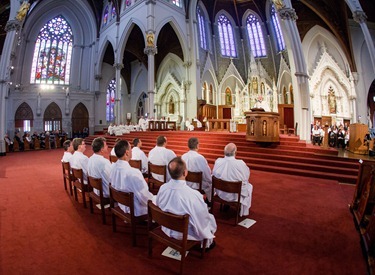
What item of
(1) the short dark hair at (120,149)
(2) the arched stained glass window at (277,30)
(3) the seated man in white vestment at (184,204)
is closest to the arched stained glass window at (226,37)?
(2) the arched stained glass window at (277,30)

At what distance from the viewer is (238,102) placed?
20.0 metres

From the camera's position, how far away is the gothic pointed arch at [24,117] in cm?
1772

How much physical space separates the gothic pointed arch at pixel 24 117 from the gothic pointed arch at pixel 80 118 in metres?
3.32

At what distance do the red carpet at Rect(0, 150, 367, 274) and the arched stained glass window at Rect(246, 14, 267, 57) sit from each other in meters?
20.3

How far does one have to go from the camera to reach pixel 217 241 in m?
2.54

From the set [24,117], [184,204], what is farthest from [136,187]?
[24,117]

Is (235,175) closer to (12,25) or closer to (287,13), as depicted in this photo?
(287,13)

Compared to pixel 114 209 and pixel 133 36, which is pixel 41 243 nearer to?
pixel 114 209

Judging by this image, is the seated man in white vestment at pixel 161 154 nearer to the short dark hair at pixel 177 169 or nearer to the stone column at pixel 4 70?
the short dark hair at pixel 177 169

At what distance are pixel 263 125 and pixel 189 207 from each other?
21.0 feet

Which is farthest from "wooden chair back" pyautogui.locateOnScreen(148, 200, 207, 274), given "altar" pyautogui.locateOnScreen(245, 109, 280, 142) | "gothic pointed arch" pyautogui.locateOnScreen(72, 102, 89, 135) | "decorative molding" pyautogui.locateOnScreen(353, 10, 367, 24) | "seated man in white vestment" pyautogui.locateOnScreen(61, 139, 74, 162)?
"gothic pointed arch" pyautogui.locateOnScreen(72, 102, 89, 135)

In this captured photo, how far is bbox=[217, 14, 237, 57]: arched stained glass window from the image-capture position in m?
21.3

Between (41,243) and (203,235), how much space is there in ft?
6.74

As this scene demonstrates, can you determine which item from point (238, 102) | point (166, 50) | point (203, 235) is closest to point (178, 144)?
point (203, 235)
